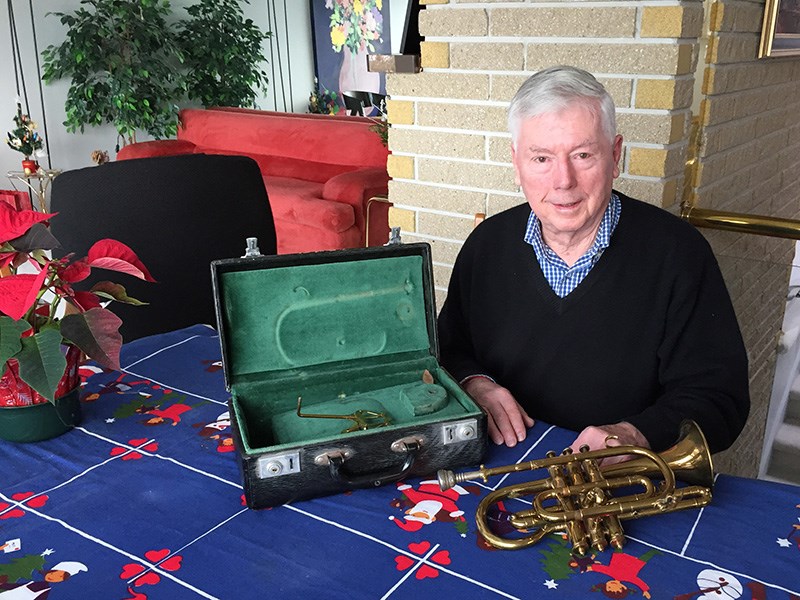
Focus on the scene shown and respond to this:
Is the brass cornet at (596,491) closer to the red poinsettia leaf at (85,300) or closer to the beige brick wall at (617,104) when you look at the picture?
the red poinsettia leaf at (85,300)

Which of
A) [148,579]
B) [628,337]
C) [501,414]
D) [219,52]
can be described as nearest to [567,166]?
[628,337]

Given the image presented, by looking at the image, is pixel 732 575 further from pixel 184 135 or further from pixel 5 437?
pixel 184 135

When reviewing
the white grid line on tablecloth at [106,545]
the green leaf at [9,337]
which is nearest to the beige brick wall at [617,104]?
the green leaf at [9,337]

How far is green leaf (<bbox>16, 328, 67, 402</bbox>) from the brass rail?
1589 millimetres

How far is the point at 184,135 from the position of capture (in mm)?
6395

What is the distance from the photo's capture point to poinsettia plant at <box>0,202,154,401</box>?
3.74ft

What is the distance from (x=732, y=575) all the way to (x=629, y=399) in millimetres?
586

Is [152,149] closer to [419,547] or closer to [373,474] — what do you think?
[373,474]

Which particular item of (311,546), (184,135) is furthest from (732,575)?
(184,135)

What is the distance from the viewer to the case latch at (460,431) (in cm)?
117

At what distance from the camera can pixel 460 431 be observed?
1179 millimetres

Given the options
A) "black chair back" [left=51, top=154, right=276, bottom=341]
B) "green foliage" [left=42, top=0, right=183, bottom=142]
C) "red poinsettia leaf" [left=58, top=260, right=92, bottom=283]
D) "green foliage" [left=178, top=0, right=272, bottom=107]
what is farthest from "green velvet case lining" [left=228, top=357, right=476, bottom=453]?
"green foliage" [left=178, top=0, right=272, bottom=107]

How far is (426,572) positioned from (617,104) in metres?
1.33

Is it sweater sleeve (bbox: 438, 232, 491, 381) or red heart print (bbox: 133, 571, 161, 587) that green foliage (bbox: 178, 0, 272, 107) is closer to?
sweater sleeve (bbox: 438, 232, 491, 381)
